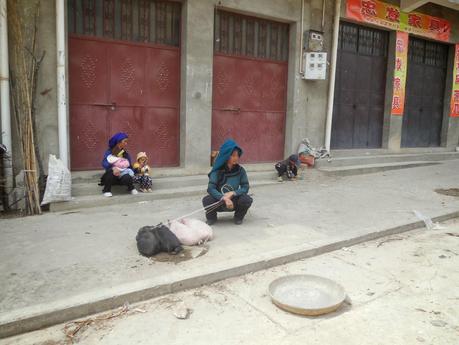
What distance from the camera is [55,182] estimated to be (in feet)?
20.0

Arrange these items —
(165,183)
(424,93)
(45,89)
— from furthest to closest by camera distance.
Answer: (424,93) → (165,183) → (45,89)

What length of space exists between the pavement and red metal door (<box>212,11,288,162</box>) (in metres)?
5.09

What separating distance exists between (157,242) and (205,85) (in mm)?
4588

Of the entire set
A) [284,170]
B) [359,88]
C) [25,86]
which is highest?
[359,88]

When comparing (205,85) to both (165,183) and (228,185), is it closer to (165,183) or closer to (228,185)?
(165,183)

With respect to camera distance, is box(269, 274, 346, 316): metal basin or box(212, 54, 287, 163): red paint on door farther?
box(212, 54, 287, 163): red paint on door

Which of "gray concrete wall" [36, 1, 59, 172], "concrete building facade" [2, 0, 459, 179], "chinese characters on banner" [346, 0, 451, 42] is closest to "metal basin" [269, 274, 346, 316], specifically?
"concrete building facade" [2, 0, 459, 179]

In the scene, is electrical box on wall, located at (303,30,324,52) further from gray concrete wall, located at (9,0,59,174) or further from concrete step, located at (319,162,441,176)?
gray concrete wall, located at (9,0,59,174)

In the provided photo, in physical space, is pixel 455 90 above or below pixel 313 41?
below

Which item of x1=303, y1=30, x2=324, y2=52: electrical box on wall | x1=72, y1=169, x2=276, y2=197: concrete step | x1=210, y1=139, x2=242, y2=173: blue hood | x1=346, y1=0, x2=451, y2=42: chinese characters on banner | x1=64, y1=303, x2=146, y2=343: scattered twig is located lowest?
x1=64, y1=303, x2=146, y2=343: scattered twig

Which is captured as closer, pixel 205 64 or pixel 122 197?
pixel 122 197

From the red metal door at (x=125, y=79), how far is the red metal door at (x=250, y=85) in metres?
1.06

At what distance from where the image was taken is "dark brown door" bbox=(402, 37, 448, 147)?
12.8 metres

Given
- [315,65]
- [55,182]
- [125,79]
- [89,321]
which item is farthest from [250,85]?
[89,321]
